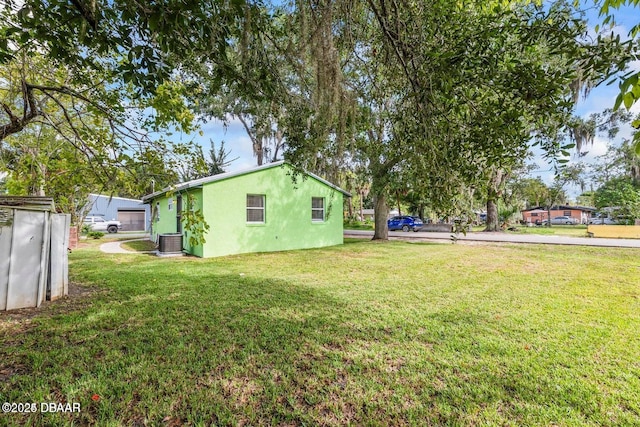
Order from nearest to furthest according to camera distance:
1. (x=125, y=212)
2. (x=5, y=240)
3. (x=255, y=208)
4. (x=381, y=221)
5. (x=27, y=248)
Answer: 1. (x=5, y=240)
2. (x=27, y=248)
3. (x=255, y=208)
4. (x=381, y=221)
5. (x=125, y=212)

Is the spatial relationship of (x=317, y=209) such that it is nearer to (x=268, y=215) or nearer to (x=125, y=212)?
(x=268, y=215)

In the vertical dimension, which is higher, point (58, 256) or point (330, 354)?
point (58, 256)

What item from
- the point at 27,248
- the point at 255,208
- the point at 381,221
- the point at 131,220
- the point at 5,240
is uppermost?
the point at 131,220

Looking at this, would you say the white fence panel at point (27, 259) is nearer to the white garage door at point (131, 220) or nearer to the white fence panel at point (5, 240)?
the white fence panel at point (5, 240)

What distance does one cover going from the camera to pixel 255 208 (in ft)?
38.1

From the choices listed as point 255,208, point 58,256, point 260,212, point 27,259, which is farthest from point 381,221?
point 27,259

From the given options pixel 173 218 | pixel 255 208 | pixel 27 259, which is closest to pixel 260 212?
pixel 255 208

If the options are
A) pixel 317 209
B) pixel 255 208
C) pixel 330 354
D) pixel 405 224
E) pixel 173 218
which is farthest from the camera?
pixel 405 224

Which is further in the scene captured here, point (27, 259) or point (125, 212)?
point (125, 212)

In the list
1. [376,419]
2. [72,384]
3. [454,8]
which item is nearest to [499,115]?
[454,8]

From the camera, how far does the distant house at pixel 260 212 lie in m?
10.4

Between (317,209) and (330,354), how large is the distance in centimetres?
1075

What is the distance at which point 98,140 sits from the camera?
4.82 metres

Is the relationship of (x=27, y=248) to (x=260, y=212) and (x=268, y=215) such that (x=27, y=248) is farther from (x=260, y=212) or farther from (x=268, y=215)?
(x=268, y=215)
